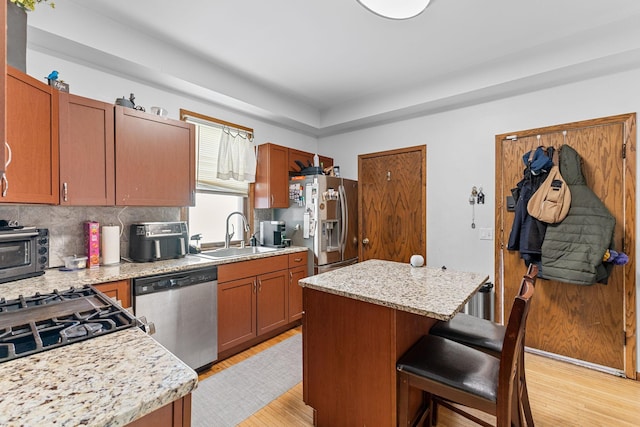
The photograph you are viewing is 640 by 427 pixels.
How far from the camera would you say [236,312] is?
9.00 ft

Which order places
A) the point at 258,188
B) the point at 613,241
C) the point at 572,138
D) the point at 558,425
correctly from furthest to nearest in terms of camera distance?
the point at 258,188
the point at 572,138
the point at 613,241
the point at 558,425

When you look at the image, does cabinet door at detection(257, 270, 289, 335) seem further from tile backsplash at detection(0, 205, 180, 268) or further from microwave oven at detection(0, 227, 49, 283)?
microwave oven at detection(0, 227, 49, 283)

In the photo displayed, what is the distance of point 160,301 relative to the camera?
2.19 m

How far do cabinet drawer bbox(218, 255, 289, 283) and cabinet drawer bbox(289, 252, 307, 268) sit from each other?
6 centimetres

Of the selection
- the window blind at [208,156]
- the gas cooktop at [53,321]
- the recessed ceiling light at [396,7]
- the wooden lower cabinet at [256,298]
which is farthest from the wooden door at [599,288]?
the gas cooktop at [53,321]

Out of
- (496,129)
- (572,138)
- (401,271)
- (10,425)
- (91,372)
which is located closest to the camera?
(10,425)

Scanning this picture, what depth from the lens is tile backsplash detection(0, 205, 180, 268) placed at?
6.95 ft

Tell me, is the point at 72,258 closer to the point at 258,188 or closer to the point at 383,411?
the point at 258,188

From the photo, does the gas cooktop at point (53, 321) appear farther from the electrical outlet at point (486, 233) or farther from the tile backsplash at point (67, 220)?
the electrical outlet at point (486, 233)

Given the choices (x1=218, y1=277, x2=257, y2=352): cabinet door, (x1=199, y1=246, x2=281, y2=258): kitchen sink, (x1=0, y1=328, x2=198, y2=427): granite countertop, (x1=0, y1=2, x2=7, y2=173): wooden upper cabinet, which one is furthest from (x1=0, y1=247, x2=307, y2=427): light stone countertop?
(x1=199, y1=246, x2=281, y2=258): kitchen sink

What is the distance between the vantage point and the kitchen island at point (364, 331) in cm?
148

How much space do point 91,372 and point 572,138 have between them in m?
3.67

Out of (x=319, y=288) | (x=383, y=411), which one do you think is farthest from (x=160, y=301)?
(x=383, y=411)

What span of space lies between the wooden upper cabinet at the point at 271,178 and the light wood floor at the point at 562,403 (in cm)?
178
